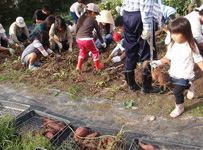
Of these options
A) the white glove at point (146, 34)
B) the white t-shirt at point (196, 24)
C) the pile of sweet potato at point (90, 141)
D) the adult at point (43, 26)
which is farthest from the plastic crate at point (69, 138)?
the adult at point (43, 26)

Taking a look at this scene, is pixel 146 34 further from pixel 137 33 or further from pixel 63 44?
pixel 63 44

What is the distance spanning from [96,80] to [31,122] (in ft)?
5.34

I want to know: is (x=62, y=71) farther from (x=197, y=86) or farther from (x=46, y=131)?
(x=197, y=86)

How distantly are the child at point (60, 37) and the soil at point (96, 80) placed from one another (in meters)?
0.28

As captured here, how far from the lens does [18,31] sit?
22.2 feet

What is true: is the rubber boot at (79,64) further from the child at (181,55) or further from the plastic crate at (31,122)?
the child at (181,55)

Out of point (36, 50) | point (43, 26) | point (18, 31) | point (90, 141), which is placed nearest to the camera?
point (90, 141)

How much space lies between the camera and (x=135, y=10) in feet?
9.71

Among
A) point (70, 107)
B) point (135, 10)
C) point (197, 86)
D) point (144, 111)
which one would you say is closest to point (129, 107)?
point (144, 111)

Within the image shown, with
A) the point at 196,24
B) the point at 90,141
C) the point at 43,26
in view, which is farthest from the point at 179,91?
the point at 43,26

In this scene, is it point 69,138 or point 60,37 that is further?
point 60,37

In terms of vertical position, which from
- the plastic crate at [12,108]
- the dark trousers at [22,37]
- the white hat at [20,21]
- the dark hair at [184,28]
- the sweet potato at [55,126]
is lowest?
the plastic crate at [12,108]

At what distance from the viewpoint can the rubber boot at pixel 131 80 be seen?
3.49 meters

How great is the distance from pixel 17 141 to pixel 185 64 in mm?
2303
